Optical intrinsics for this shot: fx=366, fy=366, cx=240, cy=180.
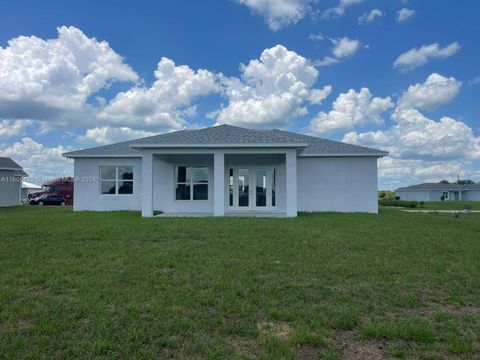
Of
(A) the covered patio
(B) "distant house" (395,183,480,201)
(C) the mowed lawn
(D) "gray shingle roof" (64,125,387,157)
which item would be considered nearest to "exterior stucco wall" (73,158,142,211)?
(D) "gray shingle roof" (64,125,387,157)

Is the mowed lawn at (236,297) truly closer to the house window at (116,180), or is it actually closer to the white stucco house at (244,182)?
the white stucco house at (244,182)

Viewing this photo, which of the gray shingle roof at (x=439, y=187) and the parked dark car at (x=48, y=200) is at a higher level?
the gray shingle roof at (x=439, y=187)

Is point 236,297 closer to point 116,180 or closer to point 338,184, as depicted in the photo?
point 338,184

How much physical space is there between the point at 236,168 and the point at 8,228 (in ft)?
32.9

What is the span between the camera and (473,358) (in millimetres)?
3797

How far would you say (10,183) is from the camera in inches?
1106

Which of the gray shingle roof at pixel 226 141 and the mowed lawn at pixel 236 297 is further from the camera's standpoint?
the gray shingle roof at pixel 226 141

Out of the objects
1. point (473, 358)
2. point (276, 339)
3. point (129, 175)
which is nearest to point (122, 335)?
point (276, 339)

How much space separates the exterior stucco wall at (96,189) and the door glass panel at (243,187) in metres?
5.31

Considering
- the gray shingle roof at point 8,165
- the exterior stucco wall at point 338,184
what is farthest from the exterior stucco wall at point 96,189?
the gray shingle roof at point 8,165

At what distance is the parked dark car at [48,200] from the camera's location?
34.1 meters

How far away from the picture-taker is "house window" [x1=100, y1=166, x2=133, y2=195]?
759 inches

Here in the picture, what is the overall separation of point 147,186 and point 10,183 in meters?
18.8

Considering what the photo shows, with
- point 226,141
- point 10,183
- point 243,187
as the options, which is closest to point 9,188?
point 10,183
